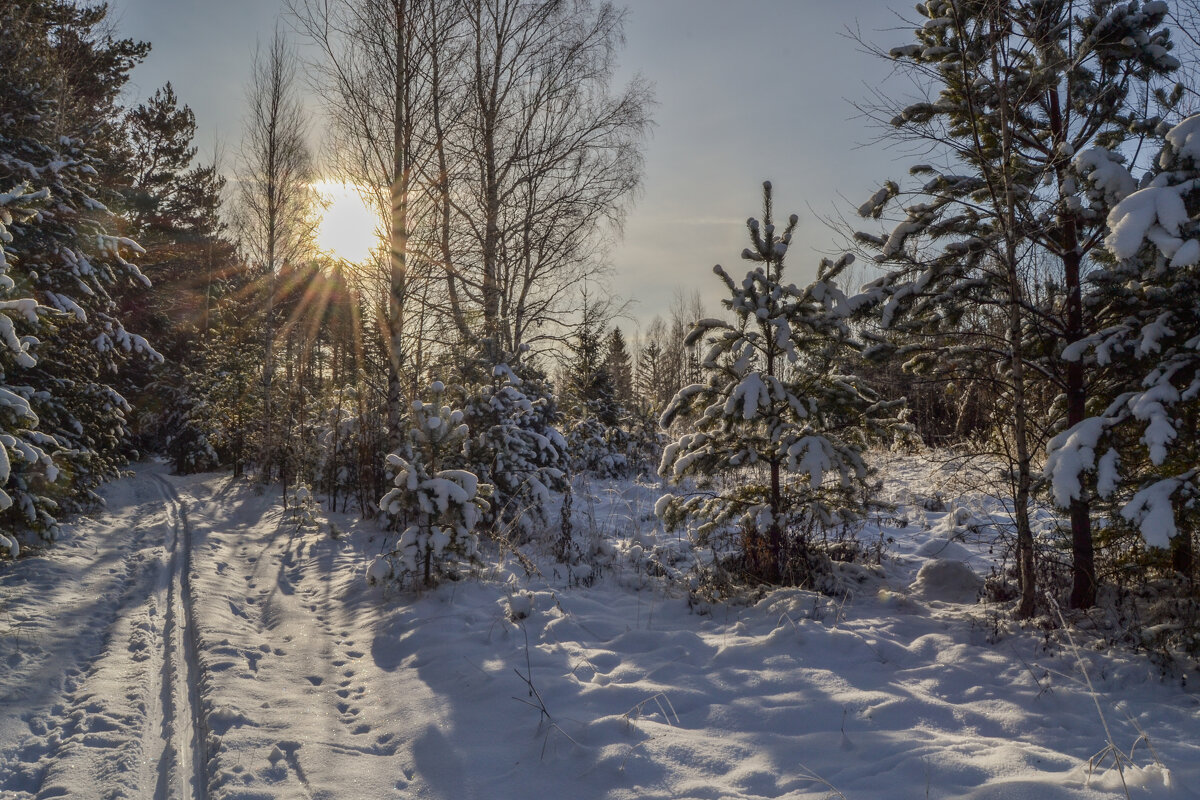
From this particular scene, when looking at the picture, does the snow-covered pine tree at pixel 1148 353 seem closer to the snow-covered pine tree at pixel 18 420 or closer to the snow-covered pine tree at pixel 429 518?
the snow-covered pine tree at pixel 429 518

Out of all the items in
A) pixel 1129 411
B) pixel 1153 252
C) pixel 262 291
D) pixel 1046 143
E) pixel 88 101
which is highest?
pixel 88 101

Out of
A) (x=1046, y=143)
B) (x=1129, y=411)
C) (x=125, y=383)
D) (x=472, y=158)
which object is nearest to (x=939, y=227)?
(x=1046, y=143)

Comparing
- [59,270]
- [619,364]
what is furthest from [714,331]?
[619,364]

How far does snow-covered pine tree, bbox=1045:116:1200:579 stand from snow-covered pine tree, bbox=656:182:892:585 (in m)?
1.70

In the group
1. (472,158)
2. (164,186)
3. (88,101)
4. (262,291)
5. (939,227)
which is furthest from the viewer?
(164,186)

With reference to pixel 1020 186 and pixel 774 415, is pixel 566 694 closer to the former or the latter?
pixel 774 415

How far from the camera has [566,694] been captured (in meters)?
4.18

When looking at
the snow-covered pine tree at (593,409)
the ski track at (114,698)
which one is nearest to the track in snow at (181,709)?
the ski track at (114,698)

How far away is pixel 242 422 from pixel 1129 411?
21.1 meters

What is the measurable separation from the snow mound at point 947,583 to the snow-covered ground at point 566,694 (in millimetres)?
21

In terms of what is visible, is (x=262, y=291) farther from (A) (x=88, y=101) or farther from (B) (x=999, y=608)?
(B) (x=999, y=608)

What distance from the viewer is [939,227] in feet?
16.9

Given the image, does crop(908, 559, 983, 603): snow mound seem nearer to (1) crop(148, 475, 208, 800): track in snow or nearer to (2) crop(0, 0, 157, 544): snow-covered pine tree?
(1) crop(148, 475, 208, 800): track in snow

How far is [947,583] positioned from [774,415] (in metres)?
2.20
